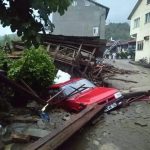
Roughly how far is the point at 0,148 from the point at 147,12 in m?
37.3

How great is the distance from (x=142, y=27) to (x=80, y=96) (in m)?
32.7

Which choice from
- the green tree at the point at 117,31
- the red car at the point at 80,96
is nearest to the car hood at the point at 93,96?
the red car at the point at 80,96

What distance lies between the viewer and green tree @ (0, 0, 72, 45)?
4965 mm

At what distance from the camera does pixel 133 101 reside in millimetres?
13602

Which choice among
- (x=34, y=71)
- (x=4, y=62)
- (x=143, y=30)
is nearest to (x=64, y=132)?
(x=34, y=71)

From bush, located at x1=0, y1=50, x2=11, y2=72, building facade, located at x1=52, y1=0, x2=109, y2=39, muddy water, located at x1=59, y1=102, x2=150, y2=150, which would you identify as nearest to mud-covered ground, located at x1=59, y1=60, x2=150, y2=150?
muddy water, located at x1=59, y1=102, x2=150, y2=150

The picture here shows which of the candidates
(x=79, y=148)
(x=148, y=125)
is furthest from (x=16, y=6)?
(x=148, y=125)

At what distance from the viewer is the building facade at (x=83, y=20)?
50.1 m

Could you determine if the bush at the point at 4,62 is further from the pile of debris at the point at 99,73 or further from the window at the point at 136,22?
the window at the point at 136,22

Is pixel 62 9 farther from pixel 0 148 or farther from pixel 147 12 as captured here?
pixel 147 12

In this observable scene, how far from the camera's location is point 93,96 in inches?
467

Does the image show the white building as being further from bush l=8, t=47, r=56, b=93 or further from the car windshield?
bush l=8, t=47, r=56, b=93

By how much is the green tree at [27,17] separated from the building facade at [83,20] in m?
45.1

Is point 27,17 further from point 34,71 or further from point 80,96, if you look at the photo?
point 34,71
